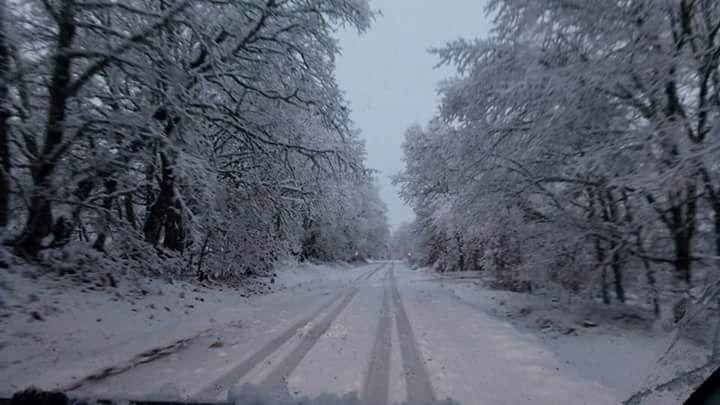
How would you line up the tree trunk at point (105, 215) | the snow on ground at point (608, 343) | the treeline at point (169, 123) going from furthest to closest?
1. the tree trunk at point (105, 215)
2. the treeline at point (169, 123)
3. the snow on ground at point (608, 343)

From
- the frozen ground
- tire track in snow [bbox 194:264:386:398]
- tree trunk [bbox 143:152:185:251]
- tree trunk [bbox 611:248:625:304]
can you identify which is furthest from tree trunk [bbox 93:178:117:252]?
tree trunk [bbox 611:248:625:304]

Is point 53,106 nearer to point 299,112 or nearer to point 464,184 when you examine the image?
point 299,112

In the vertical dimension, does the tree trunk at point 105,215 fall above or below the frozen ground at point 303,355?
above

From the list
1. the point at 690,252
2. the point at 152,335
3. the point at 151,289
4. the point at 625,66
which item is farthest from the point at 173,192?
the point at 690,252

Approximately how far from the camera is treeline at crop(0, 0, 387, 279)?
655 cm

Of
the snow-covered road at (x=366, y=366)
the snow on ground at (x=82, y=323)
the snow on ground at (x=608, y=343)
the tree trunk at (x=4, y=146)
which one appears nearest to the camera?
the snow-covered road at (x=366, y=366)

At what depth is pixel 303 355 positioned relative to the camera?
18.9 ft

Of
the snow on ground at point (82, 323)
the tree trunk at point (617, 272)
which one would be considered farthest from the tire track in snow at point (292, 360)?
the tree trunk at point (617, 272)

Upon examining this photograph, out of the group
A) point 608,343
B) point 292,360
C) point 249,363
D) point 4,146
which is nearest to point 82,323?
point 4,146

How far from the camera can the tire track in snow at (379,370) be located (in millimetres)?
4121

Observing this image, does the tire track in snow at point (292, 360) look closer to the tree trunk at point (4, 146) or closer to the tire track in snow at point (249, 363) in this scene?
the tire track in snow at point (249, 363)

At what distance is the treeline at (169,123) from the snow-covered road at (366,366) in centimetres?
379

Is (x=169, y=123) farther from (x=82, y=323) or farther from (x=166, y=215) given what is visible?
(x=82, y=323)

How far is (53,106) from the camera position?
21.6 feet
